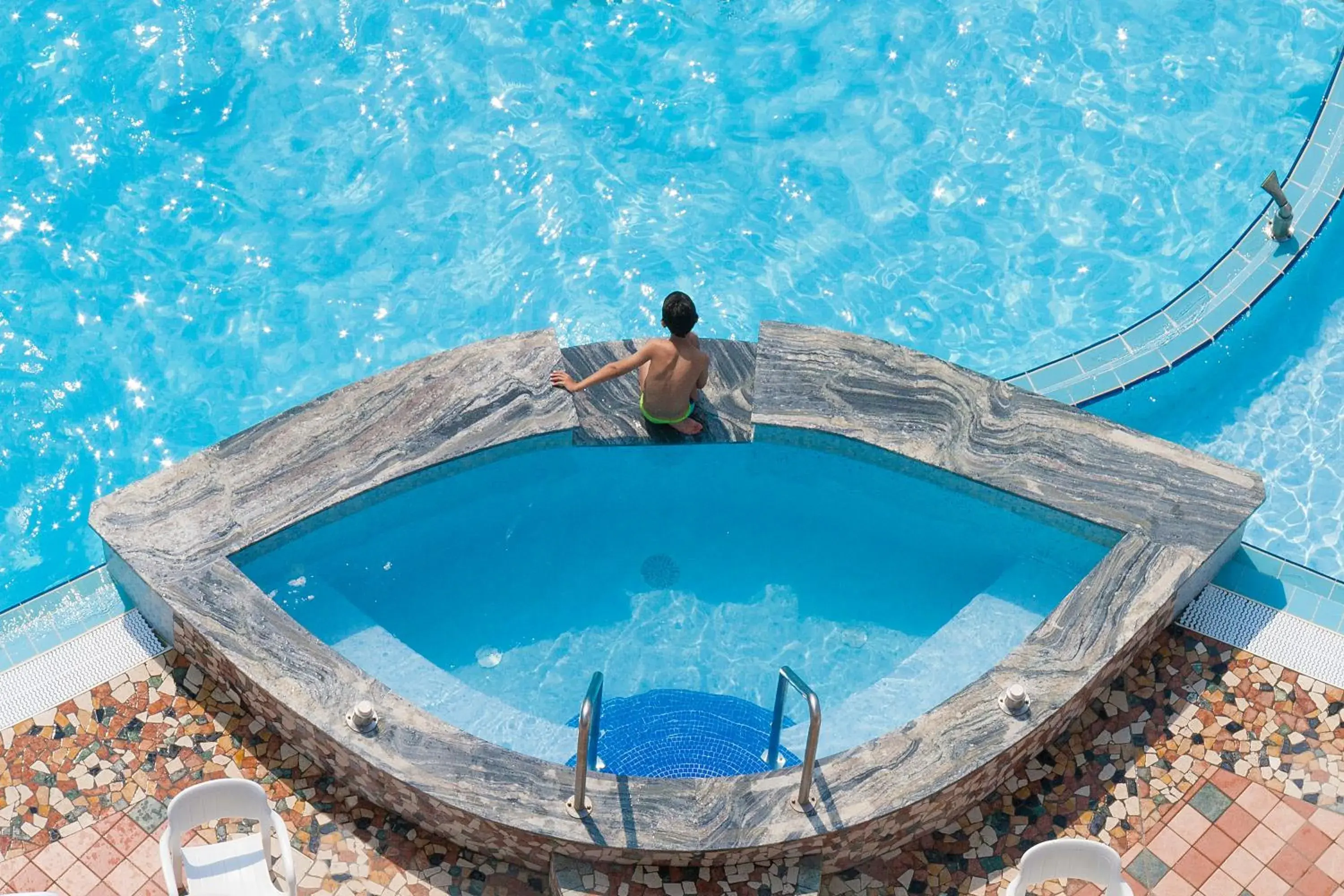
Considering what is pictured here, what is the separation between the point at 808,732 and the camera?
7.39m

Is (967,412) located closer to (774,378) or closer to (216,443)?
(774,378)

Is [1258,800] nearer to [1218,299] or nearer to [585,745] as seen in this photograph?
[1218,299]

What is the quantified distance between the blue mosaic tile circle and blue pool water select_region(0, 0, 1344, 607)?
299 cm

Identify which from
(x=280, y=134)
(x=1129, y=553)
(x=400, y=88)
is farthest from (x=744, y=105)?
(x=1129, y=553)

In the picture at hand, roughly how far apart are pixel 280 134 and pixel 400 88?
0.95 meters

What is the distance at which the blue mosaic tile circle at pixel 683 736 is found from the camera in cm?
783

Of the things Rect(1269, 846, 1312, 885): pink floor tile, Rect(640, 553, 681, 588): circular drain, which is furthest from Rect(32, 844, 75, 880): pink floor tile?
Rect(1269, 846, 1312, 885): pink floor tile

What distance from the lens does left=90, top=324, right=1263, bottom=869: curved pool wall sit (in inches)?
283

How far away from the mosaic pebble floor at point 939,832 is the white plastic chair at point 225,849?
1.42ft

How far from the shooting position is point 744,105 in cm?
1114

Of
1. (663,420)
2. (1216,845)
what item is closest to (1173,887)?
(1216,845)

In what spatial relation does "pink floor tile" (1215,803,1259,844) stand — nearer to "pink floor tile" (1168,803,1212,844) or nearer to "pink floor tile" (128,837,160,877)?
"pink floor tile" (1168,803,1212,844)

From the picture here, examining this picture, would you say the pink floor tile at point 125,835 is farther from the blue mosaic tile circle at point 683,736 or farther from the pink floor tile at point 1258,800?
the pink floor tile at point 1258,800

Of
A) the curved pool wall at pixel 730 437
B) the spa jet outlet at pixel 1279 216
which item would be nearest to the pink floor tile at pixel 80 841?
the curved pool wall at pixel 730 437
